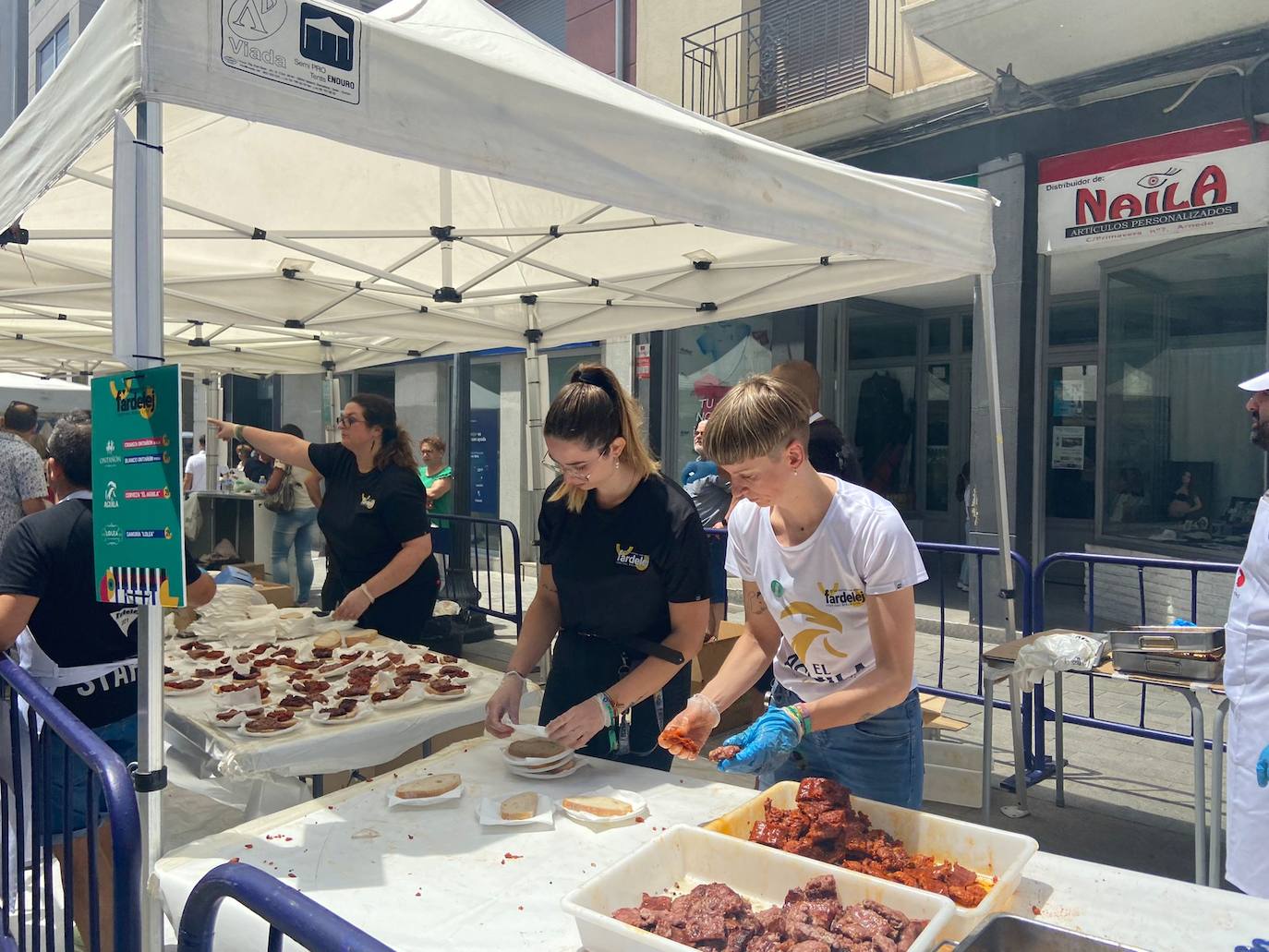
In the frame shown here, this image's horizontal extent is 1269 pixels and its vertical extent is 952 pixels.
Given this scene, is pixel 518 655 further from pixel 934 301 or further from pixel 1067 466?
pixel 934 301

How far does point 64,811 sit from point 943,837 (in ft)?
7.26

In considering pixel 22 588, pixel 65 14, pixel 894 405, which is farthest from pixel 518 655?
pixel 65 14

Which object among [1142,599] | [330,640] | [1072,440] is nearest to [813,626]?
[330,640]

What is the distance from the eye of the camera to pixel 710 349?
446 inches

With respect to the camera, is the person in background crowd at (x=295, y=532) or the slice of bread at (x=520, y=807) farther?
the person in background crowd at (x=295, y=532)

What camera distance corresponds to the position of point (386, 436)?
485 centimetres

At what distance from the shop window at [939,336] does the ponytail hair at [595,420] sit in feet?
30.3

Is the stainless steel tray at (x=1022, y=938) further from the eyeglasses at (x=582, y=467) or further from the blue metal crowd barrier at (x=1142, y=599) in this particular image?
the blue metal crowd barrier at (x=1142, y=599)

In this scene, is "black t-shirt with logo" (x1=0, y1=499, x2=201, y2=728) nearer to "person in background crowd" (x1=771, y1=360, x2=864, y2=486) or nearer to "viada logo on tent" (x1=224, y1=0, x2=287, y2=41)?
"viada logo on tent" (x1=224, y1=0, x2=287, y2=41)

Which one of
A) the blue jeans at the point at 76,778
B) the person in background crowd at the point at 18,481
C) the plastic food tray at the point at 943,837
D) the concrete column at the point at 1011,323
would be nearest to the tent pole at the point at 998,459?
the plastic food tray at the point at 943,837

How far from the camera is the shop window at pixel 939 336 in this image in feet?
37.3

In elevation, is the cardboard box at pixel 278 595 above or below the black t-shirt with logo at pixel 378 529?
below

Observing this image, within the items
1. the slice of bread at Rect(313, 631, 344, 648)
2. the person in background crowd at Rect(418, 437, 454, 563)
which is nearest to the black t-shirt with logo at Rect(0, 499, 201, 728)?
the slice of bread at Rect(313, 631, 344, 648)

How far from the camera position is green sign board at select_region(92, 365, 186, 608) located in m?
2.06
